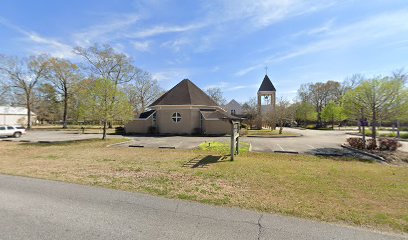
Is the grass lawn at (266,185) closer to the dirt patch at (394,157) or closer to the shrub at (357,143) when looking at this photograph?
the dirt patch at (394,157)

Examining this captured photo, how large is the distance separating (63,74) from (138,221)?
47173 mm

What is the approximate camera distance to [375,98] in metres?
16.7

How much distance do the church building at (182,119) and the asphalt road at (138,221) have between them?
23.1 m

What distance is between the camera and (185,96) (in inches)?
1200

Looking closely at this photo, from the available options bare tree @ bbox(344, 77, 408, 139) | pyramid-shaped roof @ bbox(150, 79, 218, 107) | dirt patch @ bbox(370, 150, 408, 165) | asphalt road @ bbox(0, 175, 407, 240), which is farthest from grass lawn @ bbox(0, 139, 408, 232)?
pyramid-shaped roof @ bbox(150, 79, 218, 107)

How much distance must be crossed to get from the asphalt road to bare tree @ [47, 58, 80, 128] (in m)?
43.6

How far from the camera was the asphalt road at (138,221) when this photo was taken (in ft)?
12.4

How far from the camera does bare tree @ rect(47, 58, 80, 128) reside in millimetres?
41062

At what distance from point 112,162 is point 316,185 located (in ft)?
29.8

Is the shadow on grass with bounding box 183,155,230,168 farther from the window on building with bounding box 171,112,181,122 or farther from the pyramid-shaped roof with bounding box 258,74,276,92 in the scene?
the pyramid-shaped roof with bounding box 258,74,276,92

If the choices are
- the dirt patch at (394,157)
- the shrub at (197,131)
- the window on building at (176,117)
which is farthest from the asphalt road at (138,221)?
the window on building at (176,117)

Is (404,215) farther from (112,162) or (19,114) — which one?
(19,114)

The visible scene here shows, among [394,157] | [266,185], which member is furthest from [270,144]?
[266,185]

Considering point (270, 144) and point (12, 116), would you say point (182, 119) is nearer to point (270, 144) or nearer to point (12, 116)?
point (270, 144)
